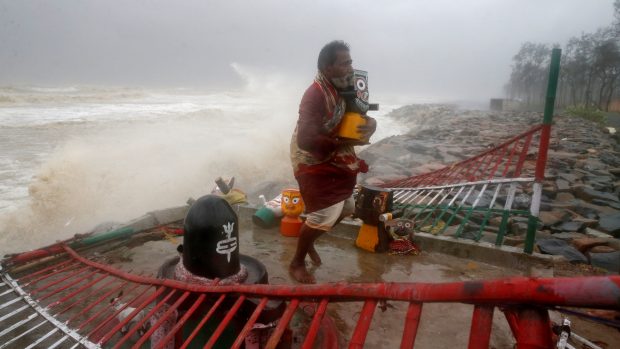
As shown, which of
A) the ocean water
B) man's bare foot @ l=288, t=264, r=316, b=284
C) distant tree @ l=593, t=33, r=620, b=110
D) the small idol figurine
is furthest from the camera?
distant tree @ l=593, t=33, r=620, b=110

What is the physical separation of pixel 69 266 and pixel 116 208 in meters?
5.83

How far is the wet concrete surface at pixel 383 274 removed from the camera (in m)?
2.53

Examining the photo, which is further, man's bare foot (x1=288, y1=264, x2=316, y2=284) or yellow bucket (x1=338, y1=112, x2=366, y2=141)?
man's bare foot (x1=288, y1=264, x2=316, y2=284)

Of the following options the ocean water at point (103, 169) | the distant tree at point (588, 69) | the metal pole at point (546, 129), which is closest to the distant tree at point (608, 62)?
the distant tree at point (588, 69)

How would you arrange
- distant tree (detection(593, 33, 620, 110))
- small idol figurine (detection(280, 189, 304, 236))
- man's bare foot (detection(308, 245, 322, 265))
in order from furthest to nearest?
distant tree (detection(593, 33, 620, 110)) → small idol figurine (detection(280, 189, 304, 236)) → man's bare foot (detection(308, 245, 322, 265))

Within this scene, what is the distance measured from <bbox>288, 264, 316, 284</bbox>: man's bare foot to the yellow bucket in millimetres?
1236

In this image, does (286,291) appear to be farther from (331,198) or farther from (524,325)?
(331,198)

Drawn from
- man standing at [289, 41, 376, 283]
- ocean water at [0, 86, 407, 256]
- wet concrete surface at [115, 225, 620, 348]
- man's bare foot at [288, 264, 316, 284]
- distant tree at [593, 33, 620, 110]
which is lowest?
ocean water at [0, 86, 407, 256]

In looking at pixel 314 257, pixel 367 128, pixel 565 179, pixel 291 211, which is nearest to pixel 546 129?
pixel 367 128

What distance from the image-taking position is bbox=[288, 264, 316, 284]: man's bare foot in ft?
10.6

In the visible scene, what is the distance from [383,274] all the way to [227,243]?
1755mm

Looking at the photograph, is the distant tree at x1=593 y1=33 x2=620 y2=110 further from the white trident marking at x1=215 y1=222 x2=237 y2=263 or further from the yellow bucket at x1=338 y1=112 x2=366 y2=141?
the white trident marking at x1=215 y1=222 x2=237 y2=263

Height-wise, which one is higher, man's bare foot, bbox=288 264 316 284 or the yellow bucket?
the yellow bucket

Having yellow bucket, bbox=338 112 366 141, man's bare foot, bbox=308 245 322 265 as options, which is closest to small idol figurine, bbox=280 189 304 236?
man's bare foot, bbox=308 245 322 265
